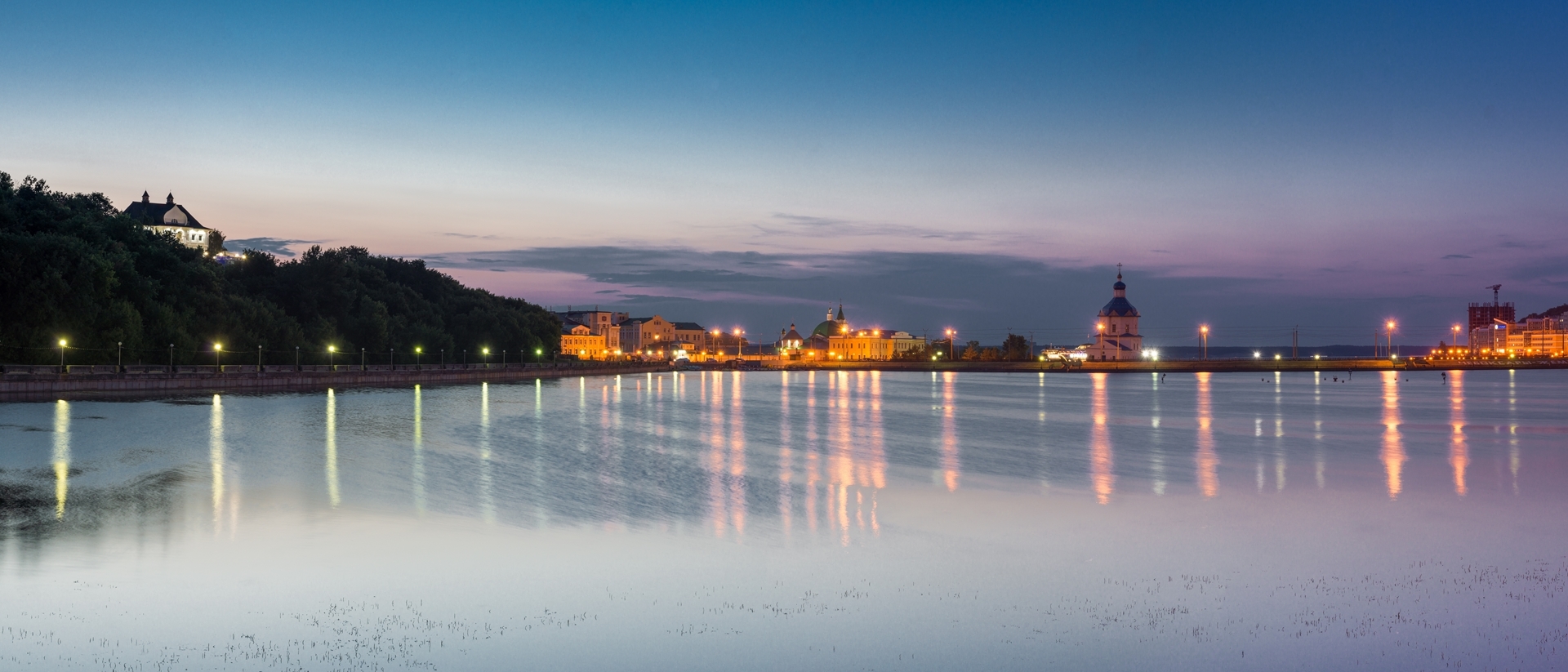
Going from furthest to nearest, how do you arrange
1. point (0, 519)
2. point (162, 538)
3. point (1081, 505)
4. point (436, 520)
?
1. point (1081, 505)
2. point (436, 520)
3. point (0, 519)
4. point (162, 538)

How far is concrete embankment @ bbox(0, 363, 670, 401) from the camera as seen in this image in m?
44.7

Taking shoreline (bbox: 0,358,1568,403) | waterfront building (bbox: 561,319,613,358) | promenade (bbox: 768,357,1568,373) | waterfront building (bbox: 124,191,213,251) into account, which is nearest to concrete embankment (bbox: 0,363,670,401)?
shoreline (bbox: 0,358,1568,403)

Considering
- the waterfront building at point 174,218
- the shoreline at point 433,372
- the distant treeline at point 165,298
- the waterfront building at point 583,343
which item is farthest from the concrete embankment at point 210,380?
the waterfront building at point 583,343

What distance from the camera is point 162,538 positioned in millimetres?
13578

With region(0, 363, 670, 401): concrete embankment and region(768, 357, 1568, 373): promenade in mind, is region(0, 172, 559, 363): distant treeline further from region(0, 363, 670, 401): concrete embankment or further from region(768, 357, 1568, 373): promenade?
region(768, 357, 1568, 373): promenade

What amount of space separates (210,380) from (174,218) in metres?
74.4

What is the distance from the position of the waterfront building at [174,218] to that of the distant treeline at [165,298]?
32.7 meters

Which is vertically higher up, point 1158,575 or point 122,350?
point 122,350

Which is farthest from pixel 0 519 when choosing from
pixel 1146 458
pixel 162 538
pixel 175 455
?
pixel 1146 458

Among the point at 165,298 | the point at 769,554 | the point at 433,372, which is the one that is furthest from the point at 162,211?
the point at 769,554

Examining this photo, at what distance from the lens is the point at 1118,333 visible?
164125mm

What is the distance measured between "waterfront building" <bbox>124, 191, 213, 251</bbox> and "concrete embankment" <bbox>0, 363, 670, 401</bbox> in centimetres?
4958

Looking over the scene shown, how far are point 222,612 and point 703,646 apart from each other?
181 inches

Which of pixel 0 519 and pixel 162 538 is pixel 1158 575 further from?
pixel 0 519
